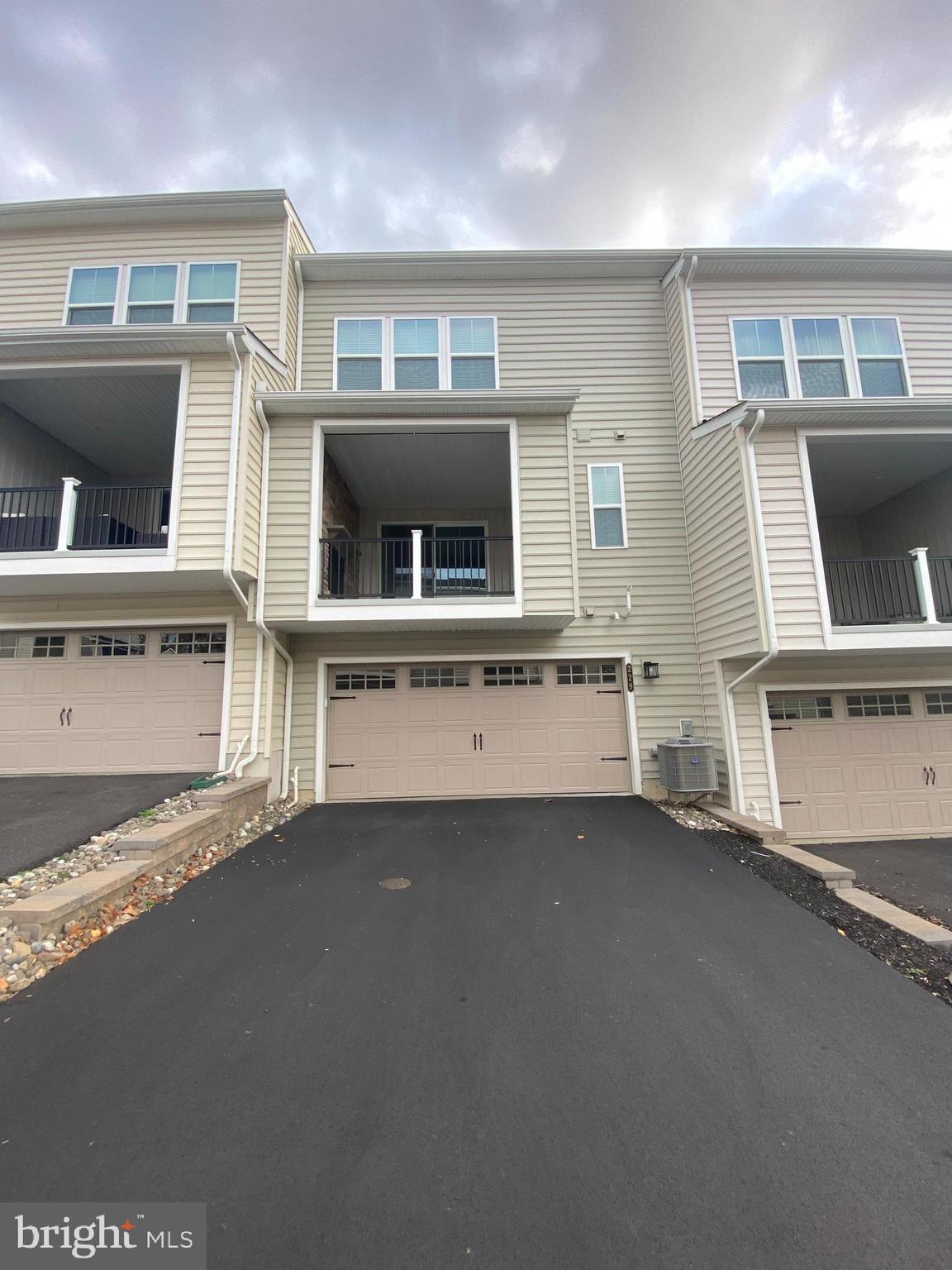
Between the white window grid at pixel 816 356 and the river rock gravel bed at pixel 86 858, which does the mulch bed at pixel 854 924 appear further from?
the white window grid at pixel 816 356

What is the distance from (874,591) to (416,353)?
8.32m

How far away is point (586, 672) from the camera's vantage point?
23.0ft

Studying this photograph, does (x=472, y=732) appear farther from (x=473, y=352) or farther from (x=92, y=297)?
(x=92, y=297)

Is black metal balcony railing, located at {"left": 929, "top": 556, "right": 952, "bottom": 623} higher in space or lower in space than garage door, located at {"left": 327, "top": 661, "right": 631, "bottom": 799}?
higher

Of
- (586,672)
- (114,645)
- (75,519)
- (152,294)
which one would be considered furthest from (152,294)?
(586,672)

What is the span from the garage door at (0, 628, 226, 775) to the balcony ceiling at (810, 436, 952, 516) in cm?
843

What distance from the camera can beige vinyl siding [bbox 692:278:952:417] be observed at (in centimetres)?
752

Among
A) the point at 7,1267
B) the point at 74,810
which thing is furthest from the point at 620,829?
the point at 74,810

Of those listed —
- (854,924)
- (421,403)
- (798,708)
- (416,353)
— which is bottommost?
(854,924)

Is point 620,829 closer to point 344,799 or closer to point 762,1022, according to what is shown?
point 762,1022

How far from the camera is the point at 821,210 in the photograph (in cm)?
933

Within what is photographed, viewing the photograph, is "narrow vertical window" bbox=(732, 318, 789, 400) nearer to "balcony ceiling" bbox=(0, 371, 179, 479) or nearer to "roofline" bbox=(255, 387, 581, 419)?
"roofline" bbox=(255, 387, 581, 419)

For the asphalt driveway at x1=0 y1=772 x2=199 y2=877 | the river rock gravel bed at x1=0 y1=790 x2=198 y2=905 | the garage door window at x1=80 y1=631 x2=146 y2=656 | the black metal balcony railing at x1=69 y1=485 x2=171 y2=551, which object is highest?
the black metal balcony railing at x1=69 y1=485 x2=171 y2=551

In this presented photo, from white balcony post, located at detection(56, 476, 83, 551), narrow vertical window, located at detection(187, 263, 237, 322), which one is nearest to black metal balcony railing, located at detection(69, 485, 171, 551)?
white balcony post, located at detection(56, 476, 83, 551)
